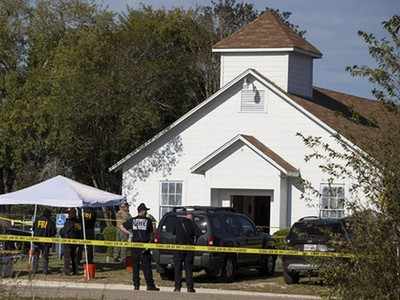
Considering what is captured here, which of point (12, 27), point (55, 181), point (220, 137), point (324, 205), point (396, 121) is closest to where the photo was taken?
point (396, 121)

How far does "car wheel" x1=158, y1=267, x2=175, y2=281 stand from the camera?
1002 inches

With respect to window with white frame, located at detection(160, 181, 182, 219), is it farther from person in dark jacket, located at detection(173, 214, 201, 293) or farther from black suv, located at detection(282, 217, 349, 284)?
person in dark jacket, located at detection(173, 214, 201, 293)

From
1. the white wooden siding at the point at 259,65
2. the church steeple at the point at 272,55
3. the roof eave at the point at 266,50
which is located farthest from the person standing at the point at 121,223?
the roof eave at the point at 266,50

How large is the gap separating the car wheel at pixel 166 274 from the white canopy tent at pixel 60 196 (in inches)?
105

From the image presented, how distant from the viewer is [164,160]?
39000mm

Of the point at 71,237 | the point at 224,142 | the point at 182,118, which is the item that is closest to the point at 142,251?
the point at 71,237

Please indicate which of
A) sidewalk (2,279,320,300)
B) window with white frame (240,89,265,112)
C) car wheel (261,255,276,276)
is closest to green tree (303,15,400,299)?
sidewalk (2,279,320,300)

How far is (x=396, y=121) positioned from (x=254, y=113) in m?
24.6

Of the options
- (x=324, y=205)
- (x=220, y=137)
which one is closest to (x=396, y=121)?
(x=324, y=205)

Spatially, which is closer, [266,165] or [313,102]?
[266,165]

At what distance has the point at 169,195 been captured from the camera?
127 ft

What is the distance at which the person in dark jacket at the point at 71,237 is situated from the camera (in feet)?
89.3

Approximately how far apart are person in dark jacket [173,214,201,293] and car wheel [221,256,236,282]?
2633mm

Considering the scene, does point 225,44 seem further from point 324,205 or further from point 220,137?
point 324,205
